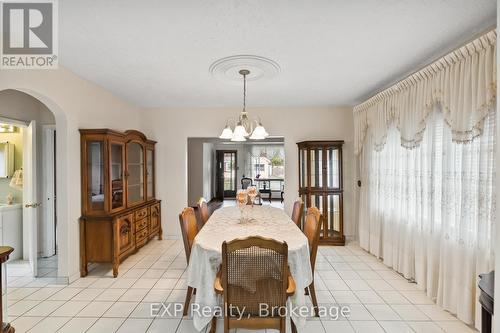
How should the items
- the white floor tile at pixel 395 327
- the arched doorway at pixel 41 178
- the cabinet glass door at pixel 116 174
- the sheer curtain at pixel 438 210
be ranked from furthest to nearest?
the cabinet glass door at pixel 116 174 < the arched doorway at pixel 41 178 < the white floor tile at pixel 395 327 < the sheer curtain at pixel 438 210

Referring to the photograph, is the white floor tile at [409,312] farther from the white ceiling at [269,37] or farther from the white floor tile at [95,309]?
the white floor tile at [95,309]

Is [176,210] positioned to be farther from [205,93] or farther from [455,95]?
[455,95]

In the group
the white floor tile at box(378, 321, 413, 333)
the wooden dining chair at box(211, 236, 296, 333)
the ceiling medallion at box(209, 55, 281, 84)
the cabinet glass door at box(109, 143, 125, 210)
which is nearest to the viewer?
the wooden dining chair at box(211, 236, 296, 333)

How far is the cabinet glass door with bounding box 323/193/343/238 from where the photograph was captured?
4418 mm

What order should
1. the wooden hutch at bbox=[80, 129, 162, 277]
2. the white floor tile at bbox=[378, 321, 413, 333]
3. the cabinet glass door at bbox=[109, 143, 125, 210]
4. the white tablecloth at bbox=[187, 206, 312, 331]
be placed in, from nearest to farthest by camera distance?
the white tablecloth at bbox=[187, 206, 312, 331]
the white floor tile at bbox=[378, 321, 413, 333]
the wooden hutch at bbox=[80, 129, 162, 277]
the cabinet glass door at bbox=[109, 143, 125, 210]

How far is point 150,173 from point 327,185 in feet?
10.4

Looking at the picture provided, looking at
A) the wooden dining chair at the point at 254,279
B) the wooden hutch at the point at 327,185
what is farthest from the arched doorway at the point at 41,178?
the wooden hutch at the point at 327,185

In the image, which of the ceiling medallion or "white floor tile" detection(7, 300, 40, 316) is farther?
the ceiling medallion

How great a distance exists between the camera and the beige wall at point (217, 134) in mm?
4715

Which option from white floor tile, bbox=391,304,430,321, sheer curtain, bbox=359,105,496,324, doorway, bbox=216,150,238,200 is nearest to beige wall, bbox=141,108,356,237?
sheer curtain, bbox=359,105,496,324

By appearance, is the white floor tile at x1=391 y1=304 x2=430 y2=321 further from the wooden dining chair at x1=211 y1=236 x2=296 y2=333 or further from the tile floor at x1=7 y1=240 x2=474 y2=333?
the wooden dining chair at x1=211 y1=236 x2=296 y2=333

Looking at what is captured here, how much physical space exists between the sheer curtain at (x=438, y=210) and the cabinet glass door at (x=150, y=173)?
12.2ft

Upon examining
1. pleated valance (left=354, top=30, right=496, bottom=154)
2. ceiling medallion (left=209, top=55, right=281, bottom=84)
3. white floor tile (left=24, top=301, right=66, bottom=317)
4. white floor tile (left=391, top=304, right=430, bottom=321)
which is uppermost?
ceiling medallion (left=209, top=55, right=281, bottom=84)

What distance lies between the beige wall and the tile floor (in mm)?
1343
